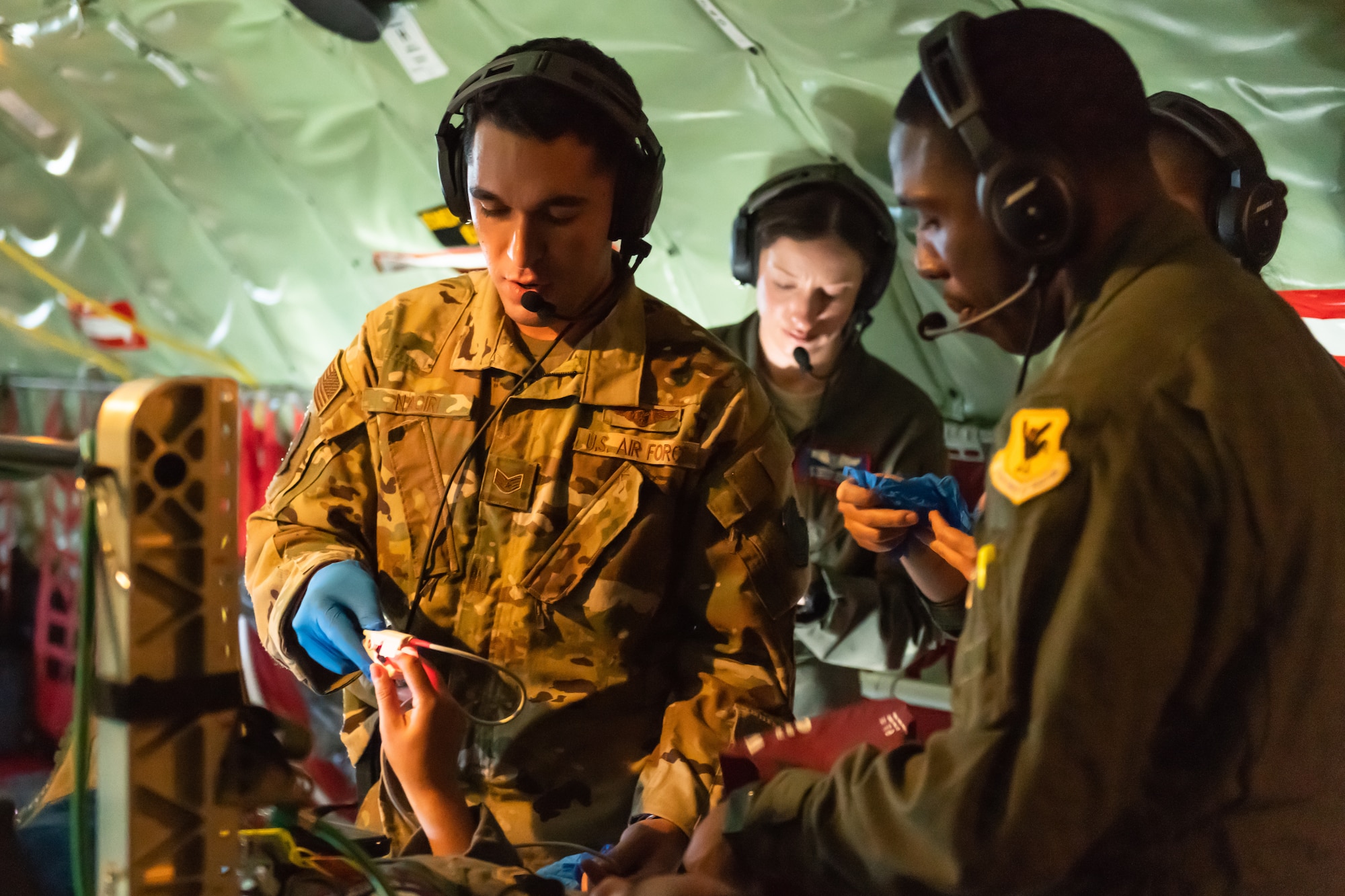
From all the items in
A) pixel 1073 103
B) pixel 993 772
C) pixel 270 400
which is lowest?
pixel 270 400

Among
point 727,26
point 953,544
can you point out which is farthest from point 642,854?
point 727,26

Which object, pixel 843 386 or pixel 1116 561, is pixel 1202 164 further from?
pixel 843 386

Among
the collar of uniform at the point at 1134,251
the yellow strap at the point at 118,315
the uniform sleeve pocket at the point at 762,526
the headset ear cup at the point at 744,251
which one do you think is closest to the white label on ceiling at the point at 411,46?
the headset ear cup at the point at 744,251

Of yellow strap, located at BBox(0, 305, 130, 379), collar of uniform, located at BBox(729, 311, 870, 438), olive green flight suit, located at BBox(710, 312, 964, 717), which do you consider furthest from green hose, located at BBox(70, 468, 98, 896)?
yellow strap, located at BBox(0, 305, 130, 379)

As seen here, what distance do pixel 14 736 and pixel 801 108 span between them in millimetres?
3463

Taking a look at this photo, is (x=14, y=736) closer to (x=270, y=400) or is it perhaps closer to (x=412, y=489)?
(x=270, y=400)

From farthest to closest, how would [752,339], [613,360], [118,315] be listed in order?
[118,315] < [752,339] < [613,360]

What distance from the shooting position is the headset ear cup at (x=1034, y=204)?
780 millimetres

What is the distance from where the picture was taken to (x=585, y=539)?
1.21 m

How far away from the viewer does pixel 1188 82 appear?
153 centimetres

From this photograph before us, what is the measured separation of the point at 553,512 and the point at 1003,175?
0.64 m

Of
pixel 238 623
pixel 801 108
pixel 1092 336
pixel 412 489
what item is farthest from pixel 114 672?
pixel 801 108

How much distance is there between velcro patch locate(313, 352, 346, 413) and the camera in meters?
1.28

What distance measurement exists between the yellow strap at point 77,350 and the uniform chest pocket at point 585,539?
123 inches
